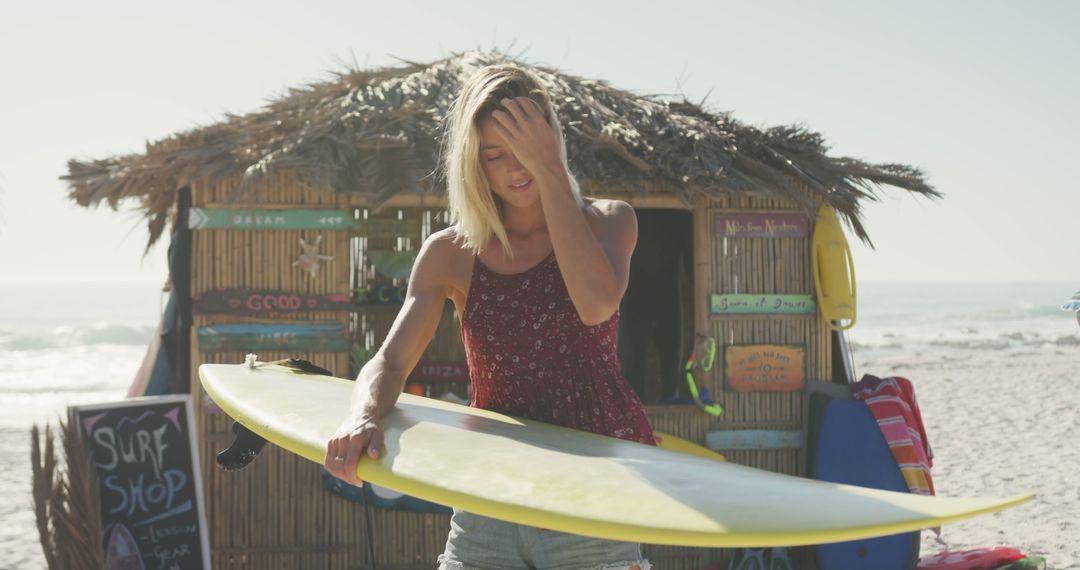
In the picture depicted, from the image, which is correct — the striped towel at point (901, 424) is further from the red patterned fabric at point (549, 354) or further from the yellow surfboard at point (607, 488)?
the red patterned fabric at point (549, 354)

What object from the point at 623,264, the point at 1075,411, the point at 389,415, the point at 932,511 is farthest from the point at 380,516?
the point at 1075,411

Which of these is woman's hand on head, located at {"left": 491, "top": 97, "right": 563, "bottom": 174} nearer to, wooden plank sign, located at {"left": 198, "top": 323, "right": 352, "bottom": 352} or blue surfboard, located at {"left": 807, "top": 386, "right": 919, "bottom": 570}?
wooden plank sign, located at {"left": 198, "top": 323, "right": 352, "bottom": 352}

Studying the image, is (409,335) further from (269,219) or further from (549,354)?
(269,219)

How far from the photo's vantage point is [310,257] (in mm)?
5555

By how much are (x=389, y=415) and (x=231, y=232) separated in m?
3.73

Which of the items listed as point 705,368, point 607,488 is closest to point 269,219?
point 705,368

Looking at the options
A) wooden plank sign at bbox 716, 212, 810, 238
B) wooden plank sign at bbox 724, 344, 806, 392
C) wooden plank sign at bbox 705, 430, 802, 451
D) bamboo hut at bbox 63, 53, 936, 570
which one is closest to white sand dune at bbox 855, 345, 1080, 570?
wooden plank sign at bbox 705, 430, 802, 451

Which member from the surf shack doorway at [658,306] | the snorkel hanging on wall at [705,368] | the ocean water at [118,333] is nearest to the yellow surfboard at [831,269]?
the snorkel hanging on wall at [705,368]

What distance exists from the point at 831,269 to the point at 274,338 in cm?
338

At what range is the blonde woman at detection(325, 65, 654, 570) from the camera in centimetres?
179

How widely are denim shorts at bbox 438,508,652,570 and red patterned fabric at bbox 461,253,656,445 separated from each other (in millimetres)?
240

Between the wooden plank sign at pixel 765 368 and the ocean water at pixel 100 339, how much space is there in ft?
17.7

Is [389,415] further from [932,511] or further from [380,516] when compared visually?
[380,516]

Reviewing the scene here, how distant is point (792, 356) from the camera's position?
6062 mm
